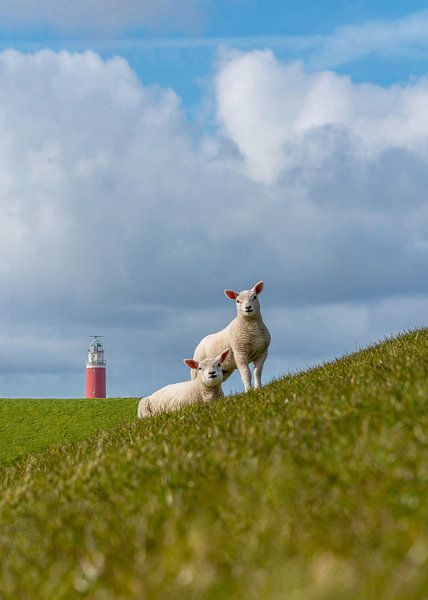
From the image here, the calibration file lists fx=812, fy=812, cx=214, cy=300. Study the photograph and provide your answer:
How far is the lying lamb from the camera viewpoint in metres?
15.0

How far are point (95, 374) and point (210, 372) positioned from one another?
4604cm

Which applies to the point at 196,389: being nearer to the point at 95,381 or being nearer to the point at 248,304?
the point at 248,304

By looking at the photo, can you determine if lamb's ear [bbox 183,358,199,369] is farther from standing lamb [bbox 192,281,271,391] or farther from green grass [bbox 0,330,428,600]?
green grass [bbox 0,330,428,600]

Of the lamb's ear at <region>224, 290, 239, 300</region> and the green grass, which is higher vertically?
the lamb's ear at <region>224, 290, 239, 300</region>

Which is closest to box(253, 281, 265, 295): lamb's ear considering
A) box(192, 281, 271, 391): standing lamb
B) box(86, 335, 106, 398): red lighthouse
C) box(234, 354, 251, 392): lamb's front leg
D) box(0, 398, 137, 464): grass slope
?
box(192, 281, 271, 391): standing lamb

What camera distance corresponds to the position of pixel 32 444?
2248cm

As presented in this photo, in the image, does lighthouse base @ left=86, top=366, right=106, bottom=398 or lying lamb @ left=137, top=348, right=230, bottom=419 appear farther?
lighthouse base @ left=86, top=366, right=106, bottom=398

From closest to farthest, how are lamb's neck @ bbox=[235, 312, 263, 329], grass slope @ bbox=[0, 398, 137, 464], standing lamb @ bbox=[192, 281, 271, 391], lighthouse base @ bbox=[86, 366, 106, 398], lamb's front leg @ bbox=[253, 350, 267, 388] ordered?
standing lamb @ bbox=[192, 281, 271, 391]
lamb's neck @ bbox=[235, 312, 263, 329]
lamb's front leg @ bbox=[253, 350, 267, 388]
grass slope @ bbox=[0, 398, 137, 464]
lighthouse base @ bbox=[86, 366, 106, 398]

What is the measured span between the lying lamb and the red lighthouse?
43878 mm

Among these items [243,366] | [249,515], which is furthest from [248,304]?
[249,515]

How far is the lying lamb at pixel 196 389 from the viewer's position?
590 inches

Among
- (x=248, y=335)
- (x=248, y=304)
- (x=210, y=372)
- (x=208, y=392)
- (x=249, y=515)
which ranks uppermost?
(x=248, y=304)

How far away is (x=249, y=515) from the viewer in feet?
16.4

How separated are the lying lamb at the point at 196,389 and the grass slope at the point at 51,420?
5861 millimetres
